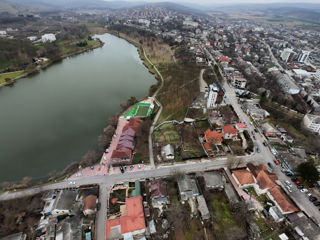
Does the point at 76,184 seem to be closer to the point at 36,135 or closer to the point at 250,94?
the point at 36,135

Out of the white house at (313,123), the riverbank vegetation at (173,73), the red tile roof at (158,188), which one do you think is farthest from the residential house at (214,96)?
the red tile roof at (158,188)

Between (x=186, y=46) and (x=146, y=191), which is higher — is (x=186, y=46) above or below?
above

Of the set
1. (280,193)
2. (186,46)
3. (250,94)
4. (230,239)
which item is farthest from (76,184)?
(186,46)

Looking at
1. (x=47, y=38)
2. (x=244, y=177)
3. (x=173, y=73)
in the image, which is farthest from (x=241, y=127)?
(x=47, y=38)

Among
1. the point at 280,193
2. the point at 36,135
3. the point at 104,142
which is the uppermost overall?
the point at 280,193

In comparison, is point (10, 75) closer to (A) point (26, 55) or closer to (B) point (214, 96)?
Answer: (A) point (26, 55)

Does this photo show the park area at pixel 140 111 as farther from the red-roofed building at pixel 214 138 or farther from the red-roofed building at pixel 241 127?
the red-roofed building at pixel 241 127
